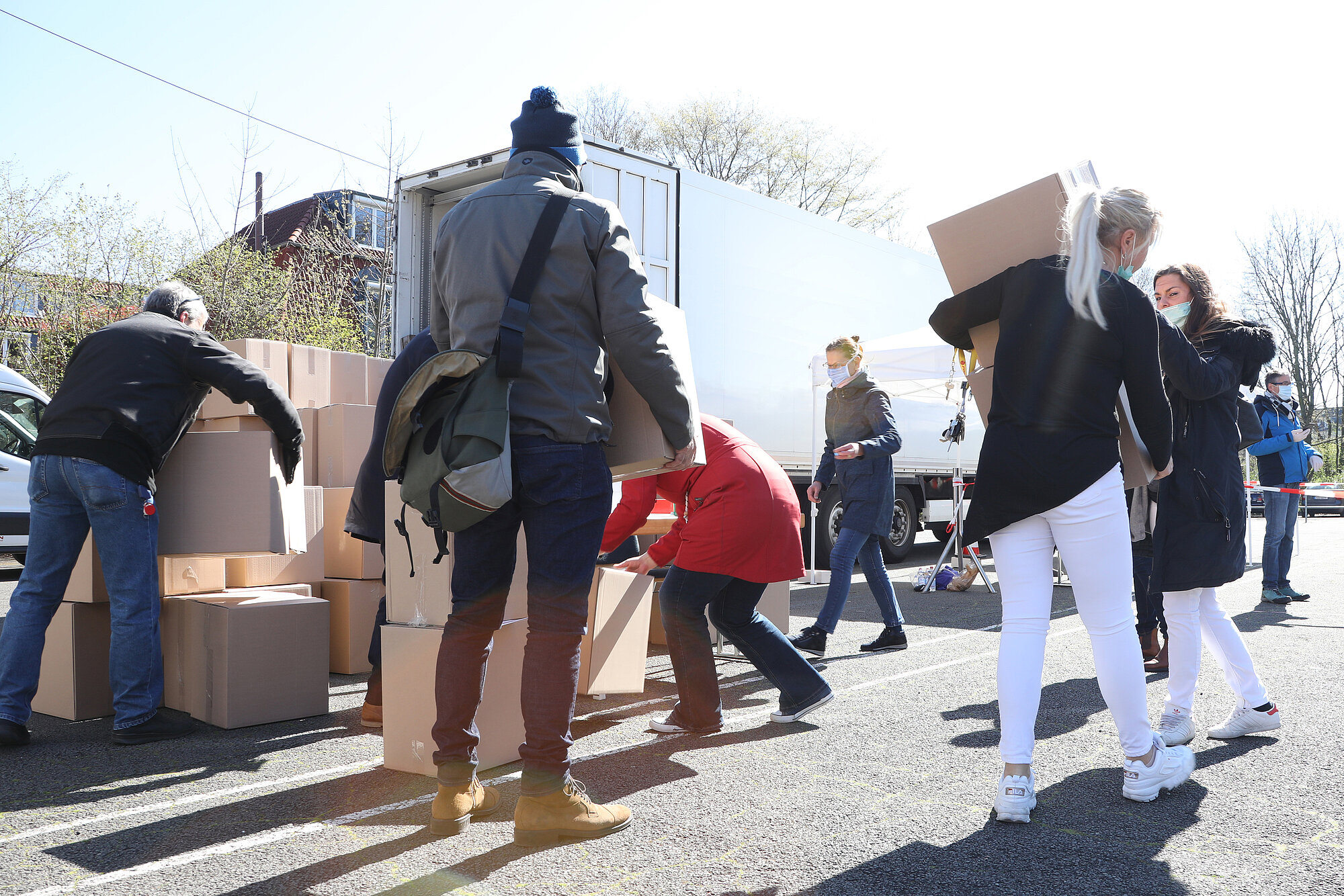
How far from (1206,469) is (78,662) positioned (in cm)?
444

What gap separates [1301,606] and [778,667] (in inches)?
228

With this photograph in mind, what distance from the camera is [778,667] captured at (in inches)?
150

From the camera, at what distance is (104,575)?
373cm

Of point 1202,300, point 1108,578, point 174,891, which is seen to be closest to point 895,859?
point 1108,578

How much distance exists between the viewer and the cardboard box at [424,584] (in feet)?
10.6

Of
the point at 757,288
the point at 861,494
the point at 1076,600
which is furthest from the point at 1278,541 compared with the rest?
the point at 1076,600

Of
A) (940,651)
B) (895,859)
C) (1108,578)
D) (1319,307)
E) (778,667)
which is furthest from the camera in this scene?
(1319,307)

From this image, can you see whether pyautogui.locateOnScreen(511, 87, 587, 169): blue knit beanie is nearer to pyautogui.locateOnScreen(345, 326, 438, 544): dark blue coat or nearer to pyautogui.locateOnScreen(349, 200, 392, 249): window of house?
pyautogui.locateOnScreen(345, 326, 438, 544): dark blue coat

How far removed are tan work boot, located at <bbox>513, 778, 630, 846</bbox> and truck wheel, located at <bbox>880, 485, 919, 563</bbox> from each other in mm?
9147

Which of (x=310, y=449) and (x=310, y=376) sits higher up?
(x=310, y=376)

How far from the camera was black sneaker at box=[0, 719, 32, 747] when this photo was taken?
11.6 ft

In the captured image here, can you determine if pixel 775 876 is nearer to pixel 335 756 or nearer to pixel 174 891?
pixel 174 891

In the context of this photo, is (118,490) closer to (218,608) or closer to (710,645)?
(218,608)

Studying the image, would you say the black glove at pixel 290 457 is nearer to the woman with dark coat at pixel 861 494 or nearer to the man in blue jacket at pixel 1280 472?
the woman with dark coat at pixel 861 494
